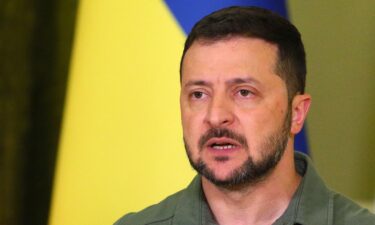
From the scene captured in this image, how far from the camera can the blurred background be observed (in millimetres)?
1160

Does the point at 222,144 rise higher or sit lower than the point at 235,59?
lower

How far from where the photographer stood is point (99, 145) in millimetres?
1173

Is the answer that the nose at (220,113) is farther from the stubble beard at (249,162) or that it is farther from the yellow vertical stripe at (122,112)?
the yellow vertical stripe at (122,112)

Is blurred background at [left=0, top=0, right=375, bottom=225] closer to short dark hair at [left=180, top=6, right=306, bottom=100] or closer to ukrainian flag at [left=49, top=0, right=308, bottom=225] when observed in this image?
ukrainian flag at [left=49, top=0, right=308, bottom=225]

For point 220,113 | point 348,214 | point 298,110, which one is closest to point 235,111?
point 220,113

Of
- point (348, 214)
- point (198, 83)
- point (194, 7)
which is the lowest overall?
point (348, 214)

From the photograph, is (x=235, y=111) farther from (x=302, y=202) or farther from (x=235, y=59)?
(x=302, y=202)

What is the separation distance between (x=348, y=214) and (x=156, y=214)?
1.11 ft

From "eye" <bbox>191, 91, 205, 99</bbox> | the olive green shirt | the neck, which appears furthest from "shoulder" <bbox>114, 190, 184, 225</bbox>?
"eye" <bbox>191, 91, 205, 99</bbox>

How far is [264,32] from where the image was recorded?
997 mm

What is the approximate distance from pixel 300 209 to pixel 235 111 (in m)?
0.20

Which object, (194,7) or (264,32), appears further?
(194,7)

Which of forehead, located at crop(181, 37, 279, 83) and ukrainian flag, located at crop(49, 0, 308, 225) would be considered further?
ukrainian flag, located at crop(49, 0, 308, 225)

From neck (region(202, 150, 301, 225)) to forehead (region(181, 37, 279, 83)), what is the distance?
16 centimetres
